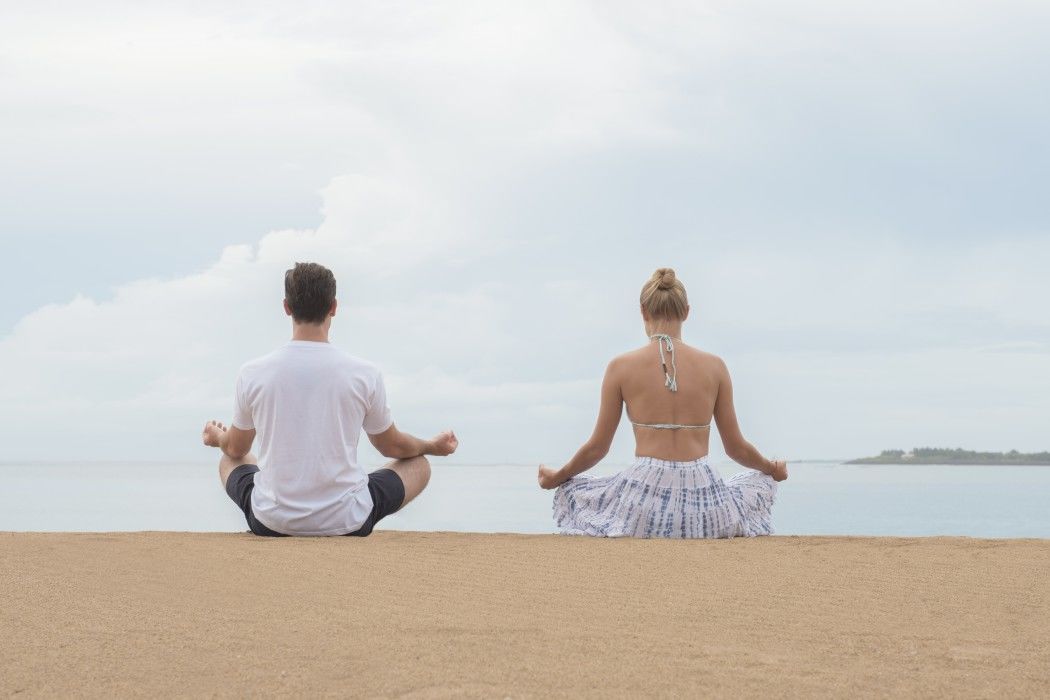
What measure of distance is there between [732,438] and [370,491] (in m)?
2.07

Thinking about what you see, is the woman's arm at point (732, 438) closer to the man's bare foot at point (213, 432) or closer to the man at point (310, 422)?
the man at point (310, 422)

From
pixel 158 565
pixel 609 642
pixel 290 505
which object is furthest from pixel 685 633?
pixel 290 505

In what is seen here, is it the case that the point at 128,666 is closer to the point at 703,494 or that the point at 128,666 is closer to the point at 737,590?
the point at 737,590

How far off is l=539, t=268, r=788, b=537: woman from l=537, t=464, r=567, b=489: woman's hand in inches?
4.7

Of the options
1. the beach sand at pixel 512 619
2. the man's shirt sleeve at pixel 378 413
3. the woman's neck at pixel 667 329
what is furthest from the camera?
the woman's neck at pixel 667 329

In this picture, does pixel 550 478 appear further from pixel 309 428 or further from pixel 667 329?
pixel 309 428

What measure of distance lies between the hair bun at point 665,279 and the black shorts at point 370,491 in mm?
1782

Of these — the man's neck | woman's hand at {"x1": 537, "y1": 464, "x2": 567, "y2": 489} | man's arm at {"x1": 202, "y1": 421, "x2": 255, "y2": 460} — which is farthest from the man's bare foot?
woman's hand at {"x1": 537, "y1": 464, "x2": 567, "y2": 489}

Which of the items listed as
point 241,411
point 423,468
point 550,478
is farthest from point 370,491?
point 550,478

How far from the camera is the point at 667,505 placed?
5.77 m

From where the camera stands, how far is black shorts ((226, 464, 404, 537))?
5.29 meters

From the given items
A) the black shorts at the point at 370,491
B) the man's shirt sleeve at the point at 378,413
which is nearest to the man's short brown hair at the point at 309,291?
the man's shirt sleeve at the point at 378,413

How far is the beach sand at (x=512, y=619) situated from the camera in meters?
2.63

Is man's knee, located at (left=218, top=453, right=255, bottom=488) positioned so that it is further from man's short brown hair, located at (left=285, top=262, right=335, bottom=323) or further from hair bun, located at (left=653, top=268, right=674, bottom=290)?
hair bun, located at (left=653, top=268, right=674, bottom=290)
